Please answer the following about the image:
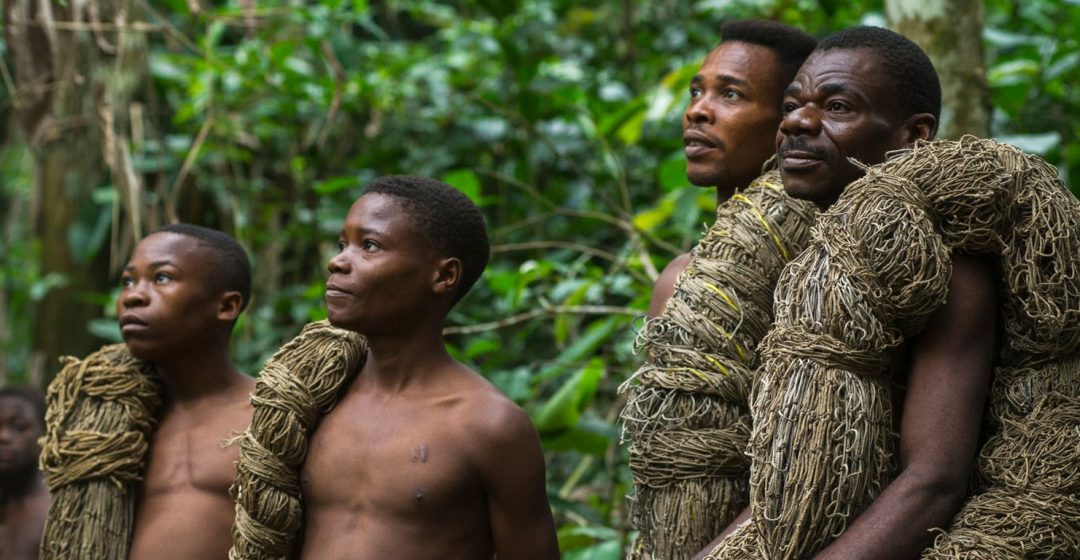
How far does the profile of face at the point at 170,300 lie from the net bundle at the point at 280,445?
62 cm

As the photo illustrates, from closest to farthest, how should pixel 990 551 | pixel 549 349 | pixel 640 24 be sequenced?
1. pixel 990 551
2. pixel 549 349
3. pixel 640 24

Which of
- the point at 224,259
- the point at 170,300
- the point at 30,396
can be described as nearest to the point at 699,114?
the point at 224,259

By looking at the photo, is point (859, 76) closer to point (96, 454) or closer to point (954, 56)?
point (954, 56)

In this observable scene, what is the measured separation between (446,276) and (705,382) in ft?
2.39

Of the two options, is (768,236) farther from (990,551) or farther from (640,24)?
(640,24)

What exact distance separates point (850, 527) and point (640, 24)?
5232mm

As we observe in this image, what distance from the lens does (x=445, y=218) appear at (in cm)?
313

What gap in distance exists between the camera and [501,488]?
2.92 meters

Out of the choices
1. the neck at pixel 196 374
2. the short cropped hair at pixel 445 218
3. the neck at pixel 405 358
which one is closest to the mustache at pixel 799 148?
the short cropped hair at pixel 445 218

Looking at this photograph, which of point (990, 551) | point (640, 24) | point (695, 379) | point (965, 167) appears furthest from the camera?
point (640, 24)

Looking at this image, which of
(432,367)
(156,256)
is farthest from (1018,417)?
(156,256)

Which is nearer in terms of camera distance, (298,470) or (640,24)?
(298,470)

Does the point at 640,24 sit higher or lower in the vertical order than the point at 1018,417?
higher

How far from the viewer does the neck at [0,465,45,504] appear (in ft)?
14.9
